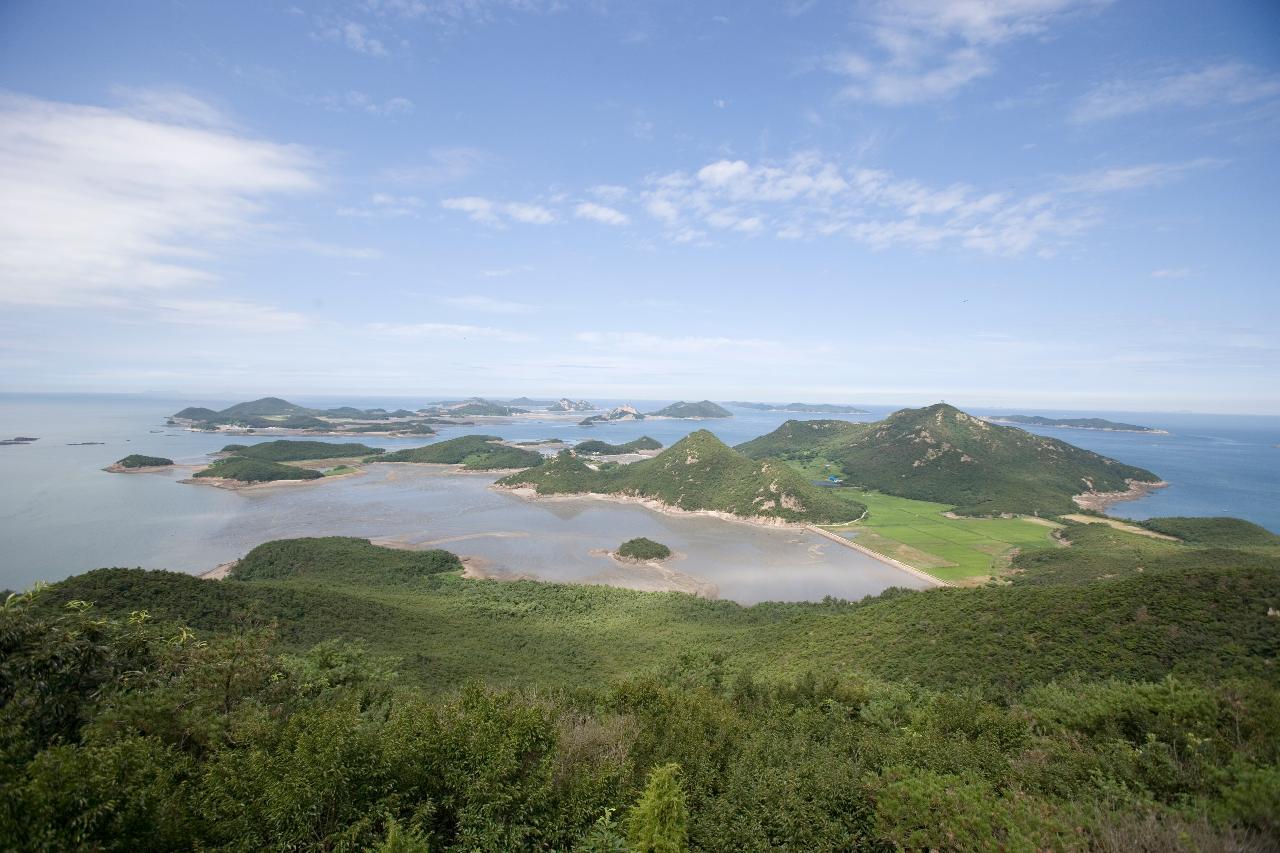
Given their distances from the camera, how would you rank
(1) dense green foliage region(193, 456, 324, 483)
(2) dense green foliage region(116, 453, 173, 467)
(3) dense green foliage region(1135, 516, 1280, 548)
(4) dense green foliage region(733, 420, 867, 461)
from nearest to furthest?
(3) dense green foliage region(1135, 516, 1280, 548), (1) dense green foliage region(193, 456, 324, 483), (2) dense green foliage region(116, 453, 173, 467), (4) dense green foliage region(733, 420, 867, 461)

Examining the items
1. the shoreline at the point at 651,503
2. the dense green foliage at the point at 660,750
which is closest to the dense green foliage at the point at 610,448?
the shoreline at the point at 651,503

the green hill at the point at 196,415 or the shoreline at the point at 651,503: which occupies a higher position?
the green hill at the point at 196,415

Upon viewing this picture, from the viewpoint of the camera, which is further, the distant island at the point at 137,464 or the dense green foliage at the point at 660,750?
the distant island at the point at 137,464

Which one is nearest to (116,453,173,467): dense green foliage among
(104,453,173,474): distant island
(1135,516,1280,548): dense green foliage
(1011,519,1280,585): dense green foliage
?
(104,453,173,474): distant island

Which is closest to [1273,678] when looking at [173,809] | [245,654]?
[173,809]

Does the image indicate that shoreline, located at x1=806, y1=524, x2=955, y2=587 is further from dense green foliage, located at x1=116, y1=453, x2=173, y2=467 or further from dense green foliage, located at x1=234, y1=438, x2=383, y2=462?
dense green foliage, located at x1=116, y1=453, x2=173, y2=467

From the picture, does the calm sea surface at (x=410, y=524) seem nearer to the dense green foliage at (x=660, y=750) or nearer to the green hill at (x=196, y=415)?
the dense green foliage at (x=660, y=750)
